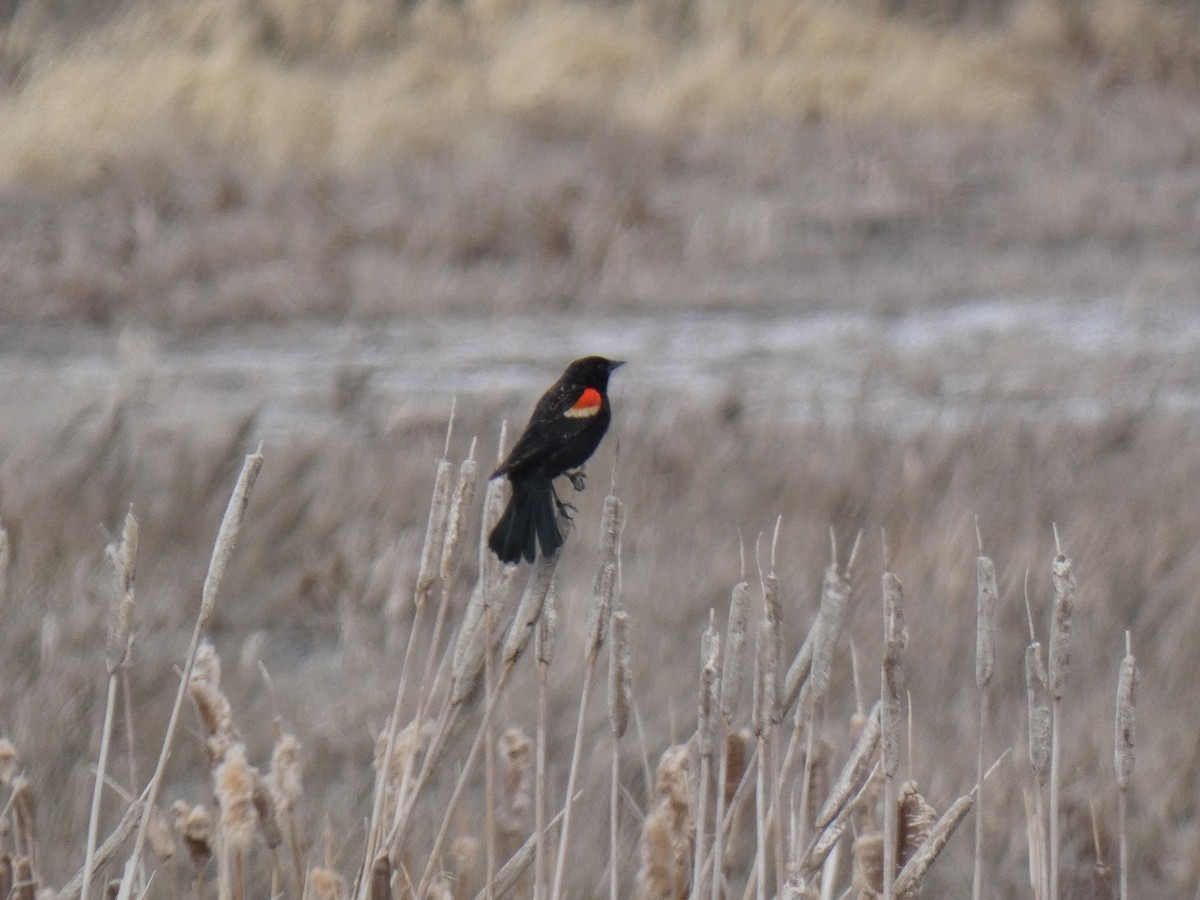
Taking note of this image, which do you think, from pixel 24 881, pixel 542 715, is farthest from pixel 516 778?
pixel 24 881

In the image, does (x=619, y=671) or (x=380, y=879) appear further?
(x=380, y=879)

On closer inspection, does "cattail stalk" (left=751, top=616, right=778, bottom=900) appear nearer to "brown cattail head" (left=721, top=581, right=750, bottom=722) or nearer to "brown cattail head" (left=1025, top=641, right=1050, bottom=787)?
"brown cattail head" (left=721, top=581, right=750, bottom=722)

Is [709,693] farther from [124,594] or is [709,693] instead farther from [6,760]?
[6,760]

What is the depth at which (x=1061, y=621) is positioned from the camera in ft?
4.34

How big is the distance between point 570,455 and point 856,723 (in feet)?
1.58

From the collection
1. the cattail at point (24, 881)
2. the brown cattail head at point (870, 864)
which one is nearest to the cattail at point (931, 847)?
the brown cattail head at point (870, 864)

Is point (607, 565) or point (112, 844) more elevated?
point (607, 565)

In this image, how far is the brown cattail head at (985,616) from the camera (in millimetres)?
1266

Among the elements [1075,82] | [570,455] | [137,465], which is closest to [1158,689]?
[570,455]

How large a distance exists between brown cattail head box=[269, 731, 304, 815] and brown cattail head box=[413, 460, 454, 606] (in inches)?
10.9

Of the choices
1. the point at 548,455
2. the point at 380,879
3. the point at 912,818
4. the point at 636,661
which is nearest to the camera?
the point at 380,879

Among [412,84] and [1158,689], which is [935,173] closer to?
[412,84]

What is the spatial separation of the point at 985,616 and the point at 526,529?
48 cm

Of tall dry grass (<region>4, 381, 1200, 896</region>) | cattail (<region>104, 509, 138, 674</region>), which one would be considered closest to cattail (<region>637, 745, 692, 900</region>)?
tall dry grass (<region>4, 381, 1200, 896</region>)
